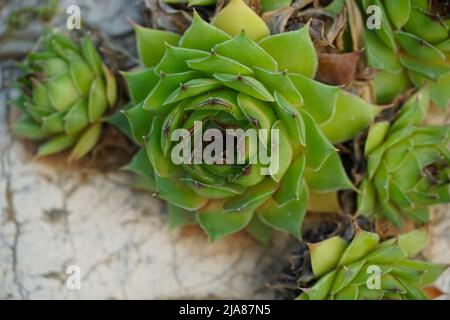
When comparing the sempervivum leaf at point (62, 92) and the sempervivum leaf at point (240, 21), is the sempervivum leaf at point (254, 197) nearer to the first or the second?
the sempervivum leaf at point (240, 21)

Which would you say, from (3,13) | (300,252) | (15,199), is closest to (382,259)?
(300,252)

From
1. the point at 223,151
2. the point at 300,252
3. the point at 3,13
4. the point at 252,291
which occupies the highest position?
the point at 3,13

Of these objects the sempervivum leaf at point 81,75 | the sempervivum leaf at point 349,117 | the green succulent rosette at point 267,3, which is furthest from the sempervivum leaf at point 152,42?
the sempervivum leaf at point 349,117

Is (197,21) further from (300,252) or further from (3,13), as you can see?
(3,13)

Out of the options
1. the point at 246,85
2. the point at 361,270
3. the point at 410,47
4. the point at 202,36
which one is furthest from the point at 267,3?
the point at 361,270

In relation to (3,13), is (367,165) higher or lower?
lower

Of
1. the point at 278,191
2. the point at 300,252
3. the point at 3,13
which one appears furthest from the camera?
the point at 3,13

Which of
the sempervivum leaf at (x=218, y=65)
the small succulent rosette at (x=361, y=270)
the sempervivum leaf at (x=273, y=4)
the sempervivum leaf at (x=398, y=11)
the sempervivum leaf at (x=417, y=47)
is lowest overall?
the small succulent rosette at (x=361, y=270)
